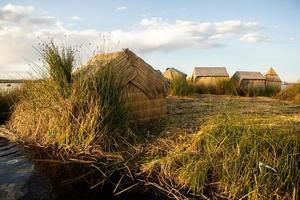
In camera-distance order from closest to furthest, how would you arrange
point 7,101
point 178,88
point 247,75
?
1. point 7,101
2. point 178,88
3. point 247,75

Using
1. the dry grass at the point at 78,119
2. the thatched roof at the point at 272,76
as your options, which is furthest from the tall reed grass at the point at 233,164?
the thatched roof at the point at 272,76

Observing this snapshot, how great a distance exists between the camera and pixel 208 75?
1906 cm

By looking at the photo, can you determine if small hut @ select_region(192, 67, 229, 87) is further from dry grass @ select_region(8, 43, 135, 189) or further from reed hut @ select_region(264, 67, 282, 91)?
dry grass @ select_region(8, 43, 135, 189)

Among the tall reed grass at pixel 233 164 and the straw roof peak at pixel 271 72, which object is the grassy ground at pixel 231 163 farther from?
the straw roof peak at pixel 271 72

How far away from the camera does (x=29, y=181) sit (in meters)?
4.65

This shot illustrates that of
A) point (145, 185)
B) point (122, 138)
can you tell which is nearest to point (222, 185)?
point (145, 185)

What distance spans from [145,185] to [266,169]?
1398 mm

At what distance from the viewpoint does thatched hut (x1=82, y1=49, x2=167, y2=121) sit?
6961 millimetres

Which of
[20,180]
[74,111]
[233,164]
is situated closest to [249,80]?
[74,111]

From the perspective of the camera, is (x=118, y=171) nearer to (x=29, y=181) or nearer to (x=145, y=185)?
(x=145, y=185)

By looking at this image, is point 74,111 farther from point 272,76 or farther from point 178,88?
point 272,76

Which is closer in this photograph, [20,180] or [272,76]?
[20,180]

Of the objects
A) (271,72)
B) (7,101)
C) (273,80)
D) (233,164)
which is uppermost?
(271,72)

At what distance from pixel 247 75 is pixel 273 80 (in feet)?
5.38
